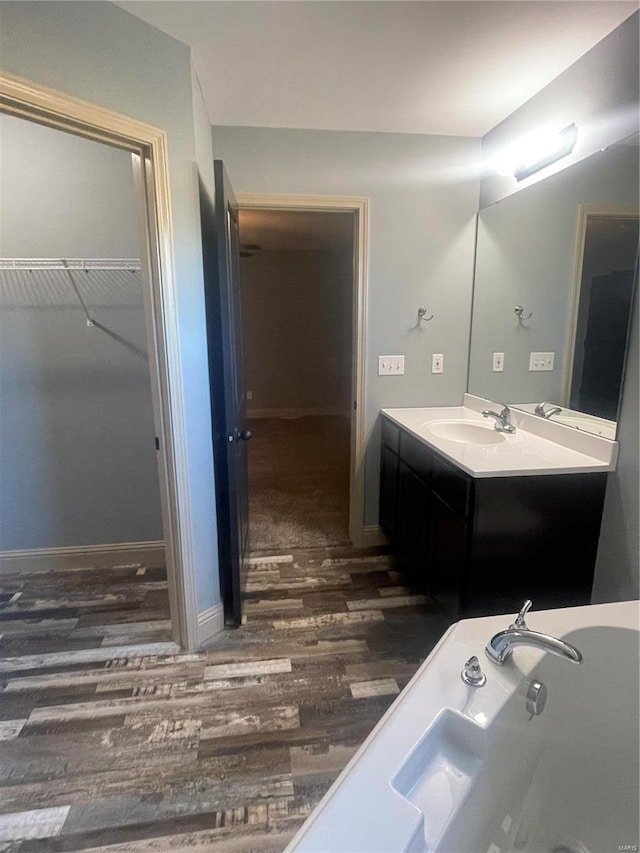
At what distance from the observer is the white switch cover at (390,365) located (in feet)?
8.54

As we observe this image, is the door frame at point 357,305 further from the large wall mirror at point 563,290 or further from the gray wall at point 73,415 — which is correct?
the gray wall at point 73,415

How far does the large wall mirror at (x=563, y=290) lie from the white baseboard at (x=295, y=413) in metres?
4.22

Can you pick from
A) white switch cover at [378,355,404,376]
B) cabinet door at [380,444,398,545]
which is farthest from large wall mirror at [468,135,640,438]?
cabinet door at [380,444,398,545]

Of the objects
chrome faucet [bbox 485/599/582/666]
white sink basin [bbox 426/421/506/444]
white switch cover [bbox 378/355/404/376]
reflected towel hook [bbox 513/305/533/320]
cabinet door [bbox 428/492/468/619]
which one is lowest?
cabinet door [bbox 428/492/468/619]

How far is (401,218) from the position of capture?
2.48 meters

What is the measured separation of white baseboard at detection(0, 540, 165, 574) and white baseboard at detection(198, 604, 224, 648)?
2.47ft

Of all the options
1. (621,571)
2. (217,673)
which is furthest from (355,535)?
(621,571)

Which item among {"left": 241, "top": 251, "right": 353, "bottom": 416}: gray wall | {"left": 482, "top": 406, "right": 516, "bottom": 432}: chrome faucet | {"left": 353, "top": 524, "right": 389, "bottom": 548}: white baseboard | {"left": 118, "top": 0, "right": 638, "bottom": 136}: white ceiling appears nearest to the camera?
{"left": 118, "top": 0, "right": 638, "bottom": 136}: white ceiling

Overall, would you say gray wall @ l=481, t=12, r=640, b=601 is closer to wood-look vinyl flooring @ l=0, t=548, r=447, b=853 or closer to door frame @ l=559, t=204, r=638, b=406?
door frame @ l=559, t=204, r=638, b=406

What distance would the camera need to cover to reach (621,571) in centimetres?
167

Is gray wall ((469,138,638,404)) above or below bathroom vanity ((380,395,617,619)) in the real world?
above

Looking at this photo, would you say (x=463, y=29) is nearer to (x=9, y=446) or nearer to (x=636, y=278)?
(x=636, y=278)

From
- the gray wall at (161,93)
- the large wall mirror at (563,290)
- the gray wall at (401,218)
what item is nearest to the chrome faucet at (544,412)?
the large wall mirror at (563,290)

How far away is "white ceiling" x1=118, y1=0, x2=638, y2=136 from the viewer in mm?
1463
